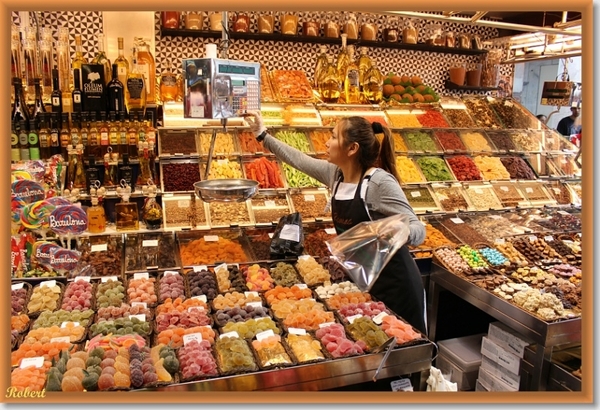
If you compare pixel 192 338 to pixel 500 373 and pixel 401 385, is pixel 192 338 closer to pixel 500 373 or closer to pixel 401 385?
pixel 401 385

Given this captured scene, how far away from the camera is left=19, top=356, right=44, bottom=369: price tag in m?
1.92

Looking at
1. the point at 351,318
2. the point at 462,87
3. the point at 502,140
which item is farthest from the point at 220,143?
the point at 462,87

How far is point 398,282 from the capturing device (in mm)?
2980

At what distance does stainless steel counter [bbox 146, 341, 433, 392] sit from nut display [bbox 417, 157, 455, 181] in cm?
295

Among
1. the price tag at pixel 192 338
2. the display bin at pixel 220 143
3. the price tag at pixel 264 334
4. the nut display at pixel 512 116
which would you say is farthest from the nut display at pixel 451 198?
the price tag at pixel 192 338

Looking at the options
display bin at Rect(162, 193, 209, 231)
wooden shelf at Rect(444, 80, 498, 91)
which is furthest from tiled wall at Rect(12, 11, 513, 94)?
display bin at Rect(162, 193, 209, 231)

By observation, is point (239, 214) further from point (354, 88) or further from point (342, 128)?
point (354, 88)

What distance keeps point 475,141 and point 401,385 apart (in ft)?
12.7

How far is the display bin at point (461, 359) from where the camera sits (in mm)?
3629

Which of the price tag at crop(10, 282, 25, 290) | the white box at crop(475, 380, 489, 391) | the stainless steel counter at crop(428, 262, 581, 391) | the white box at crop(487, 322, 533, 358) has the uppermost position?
the price tag at crop(10, 282, 25, 290)

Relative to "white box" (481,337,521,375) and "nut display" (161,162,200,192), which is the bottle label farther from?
"white box" (481,337,521,375)

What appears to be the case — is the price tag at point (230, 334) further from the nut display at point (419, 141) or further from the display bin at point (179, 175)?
the nut display at point (419, 141)

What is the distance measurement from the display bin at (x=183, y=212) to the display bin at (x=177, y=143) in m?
0.41

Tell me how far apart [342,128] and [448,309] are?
6.93ft
